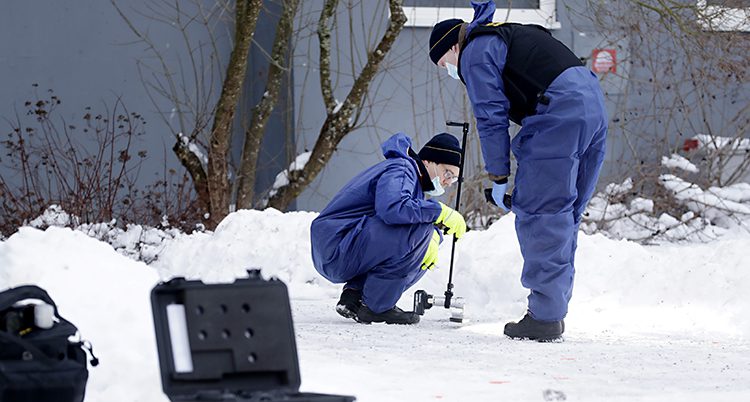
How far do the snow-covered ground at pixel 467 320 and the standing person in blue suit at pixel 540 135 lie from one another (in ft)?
1.21

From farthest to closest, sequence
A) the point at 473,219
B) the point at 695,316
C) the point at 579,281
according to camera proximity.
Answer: the point at 473,219 < the point at 579,281 < the point at 695,316

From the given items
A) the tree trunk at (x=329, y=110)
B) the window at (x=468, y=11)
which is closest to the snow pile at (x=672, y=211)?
the window at (x=468, y=11)

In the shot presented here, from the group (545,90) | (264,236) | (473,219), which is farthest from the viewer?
(473,219)

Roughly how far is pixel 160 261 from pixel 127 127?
3.34m

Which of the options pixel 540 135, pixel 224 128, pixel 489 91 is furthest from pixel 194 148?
pixel 540 135

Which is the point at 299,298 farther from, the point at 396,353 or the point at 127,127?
the point at 127,127

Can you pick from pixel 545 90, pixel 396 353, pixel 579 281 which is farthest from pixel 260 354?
pixel 579 281

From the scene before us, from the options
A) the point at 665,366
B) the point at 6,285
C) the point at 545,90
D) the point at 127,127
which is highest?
the point at 127,127

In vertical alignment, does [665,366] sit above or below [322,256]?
below

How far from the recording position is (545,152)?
5598 mm

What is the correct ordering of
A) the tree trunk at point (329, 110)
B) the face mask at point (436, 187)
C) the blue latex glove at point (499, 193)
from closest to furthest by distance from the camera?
1. the blue latex glove at point (499, 193)
2. the face mask at point (436, 187)
3. the tree trunk at point (329, 110)

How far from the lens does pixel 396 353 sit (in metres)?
5.28

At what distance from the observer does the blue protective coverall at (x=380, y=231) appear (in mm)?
6090

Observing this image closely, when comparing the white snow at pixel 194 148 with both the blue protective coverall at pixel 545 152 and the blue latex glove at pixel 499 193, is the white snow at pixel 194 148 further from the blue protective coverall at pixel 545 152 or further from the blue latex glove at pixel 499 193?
the blue protective coverall at pixel 545 152
